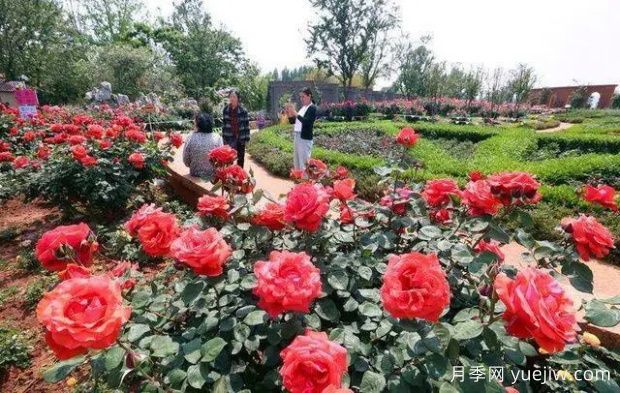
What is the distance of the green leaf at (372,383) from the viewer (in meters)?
1.12

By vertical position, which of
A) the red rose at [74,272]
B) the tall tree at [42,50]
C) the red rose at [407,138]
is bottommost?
the red rose at [74,272]

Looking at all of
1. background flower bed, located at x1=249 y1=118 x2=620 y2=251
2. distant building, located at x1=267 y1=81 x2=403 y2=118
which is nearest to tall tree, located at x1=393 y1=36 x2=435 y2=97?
distant building, located at x1=267 y1=81 x2=403 y2=118

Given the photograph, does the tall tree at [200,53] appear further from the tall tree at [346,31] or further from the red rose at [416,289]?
the red rose at [416,289]

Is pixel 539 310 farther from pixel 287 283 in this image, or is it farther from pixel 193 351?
pixel 193 351

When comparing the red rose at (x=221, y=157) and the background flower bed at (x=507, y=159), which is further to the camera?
the background flower bed at (x=507, y=159)

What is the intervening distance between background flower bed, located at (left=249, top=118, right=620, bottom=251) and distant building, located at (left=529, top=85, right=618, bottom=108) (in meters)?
35.9

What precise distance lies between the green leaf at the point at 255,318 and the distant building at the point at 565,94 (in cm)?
4833

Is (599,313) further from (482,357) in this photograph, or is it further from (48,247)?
(48,247)

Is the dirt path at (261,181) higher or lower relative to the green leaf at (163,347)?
lower

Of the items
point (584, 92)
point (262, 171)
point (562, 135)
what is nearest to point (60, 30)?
point (262, 171)

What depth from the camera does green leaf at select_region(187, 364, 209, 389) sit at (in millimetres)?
1163

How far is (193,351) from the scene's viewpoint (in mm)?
1257

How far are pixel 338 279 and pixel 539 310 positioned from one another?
29.8 inches

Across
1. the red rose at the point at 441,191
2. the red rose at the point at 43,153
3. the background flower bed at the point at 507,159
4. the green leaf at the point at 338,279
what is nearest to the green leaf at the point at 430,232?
the red rose at the point at 441,191
